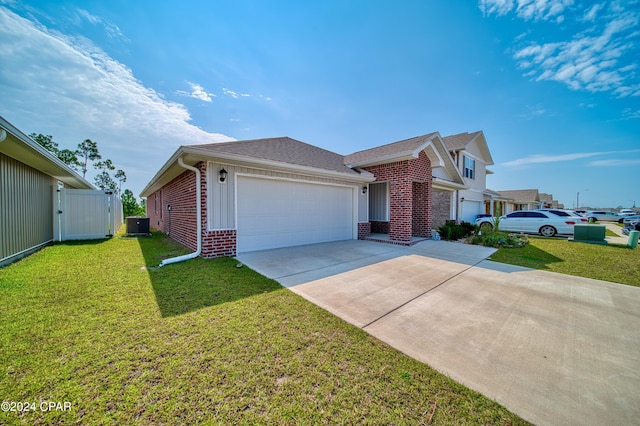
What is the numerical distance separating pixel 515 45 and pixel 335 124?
7.84 metres

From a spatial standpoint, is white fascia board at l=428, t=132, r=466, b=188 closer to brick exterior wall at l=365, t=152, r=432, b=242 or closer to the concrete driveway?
brick exterior wall at l=365, t=152, r=432, b=242

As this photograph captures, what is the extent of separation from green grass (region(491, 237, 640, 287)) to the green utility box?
1835 millimetres

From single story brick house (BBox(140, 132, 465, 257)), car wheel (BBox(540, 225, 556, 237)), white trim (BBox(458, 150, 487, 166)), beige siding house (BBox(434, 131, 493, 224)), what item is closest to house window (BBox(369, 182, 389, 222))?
single story brick house (BBox(140, 132, 465, 257))

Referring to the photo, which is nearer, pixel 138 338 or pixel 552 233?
pixel 138 338

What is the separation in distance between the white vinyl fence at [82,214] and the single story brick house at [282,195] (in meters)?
2.45

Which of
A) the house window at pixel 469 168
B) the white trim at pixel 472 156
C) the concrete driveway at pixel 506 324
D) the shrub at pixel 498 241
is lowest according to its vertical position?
the concrete driveway at pixel 506 324

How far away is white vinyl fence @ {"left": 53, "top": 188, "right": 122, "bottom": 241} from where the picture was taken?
9.34 metres

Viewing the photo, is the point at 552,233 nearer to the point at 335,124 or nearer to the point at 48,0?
the point at 335,124

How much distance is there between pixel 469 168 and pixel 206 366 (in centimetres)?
2189

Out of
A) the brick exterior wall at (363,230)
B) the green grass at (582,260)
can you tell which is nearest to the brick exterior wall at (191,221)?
Result: the brick exterior wall at (363,230)

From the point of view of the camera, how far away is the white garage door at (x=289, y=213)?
7.05 metres

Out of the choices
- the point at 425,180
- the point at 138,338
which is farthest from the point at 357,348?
the point at 425,180

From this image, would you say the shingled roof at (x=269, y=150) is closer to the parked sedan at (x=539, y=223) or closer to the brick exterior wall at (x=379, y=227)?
the brick exterior wall at (x=379, y=227)

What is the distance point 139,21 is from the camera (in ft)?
22.0
